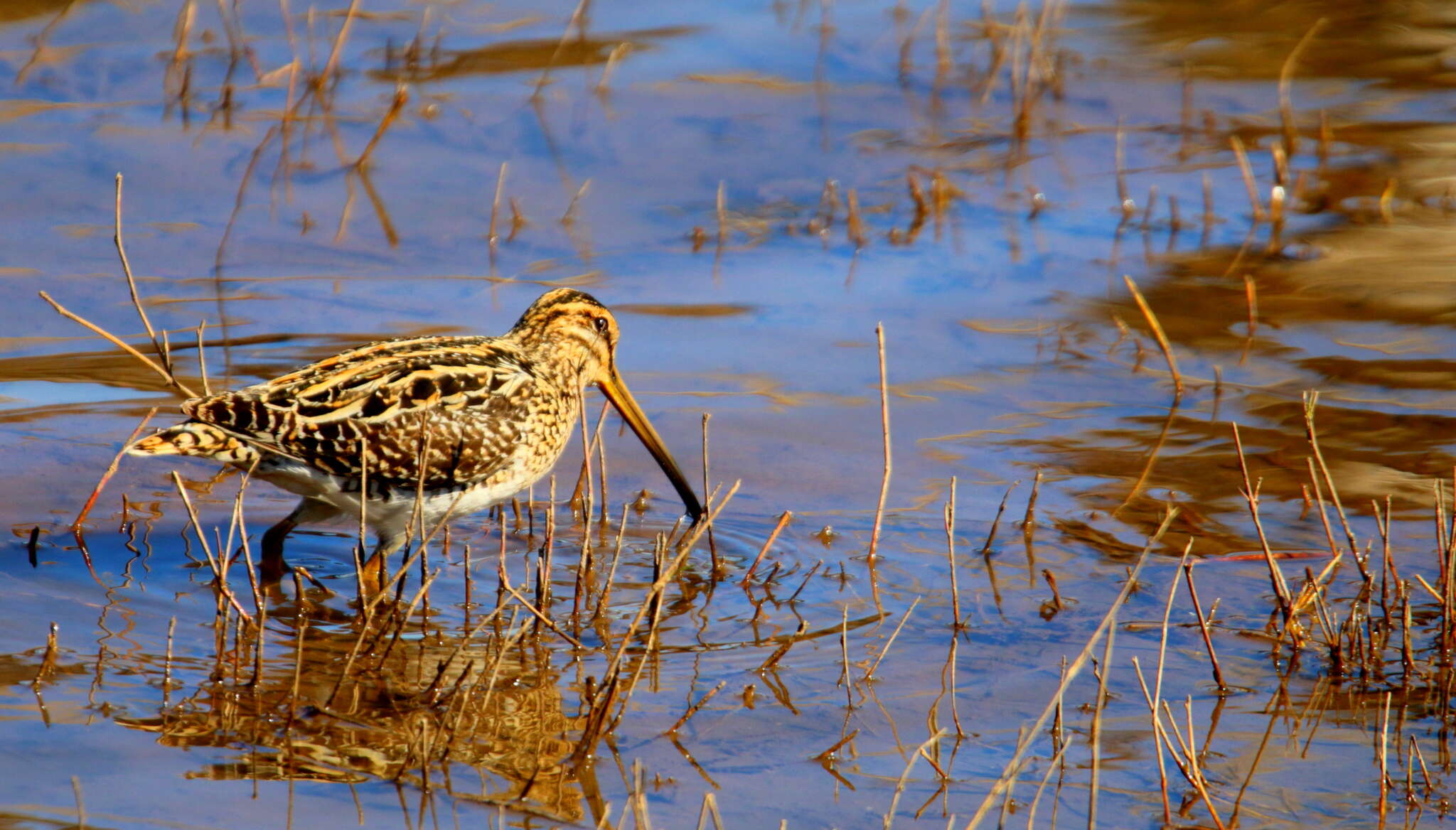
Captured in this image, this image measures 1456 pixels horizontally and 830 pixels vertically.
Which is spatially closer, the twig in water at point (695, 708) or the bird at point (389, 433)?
the twig in water at point (695, 708)

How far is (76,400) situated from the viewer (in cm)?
786

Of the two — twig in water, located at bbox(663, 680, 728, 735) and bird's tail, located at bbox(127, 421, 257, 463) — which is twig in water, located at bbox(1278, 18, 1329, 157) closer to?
twig in water, located at bbox(663, 680, 728, 735)

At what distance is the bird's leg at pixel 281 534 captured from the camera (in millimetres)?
6184

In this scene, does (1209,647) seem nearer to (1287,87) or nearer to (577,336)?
(577,336)

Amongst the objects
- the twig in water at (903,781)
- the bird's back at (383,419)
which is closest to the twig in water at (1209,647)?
the twig in water at (903,781)

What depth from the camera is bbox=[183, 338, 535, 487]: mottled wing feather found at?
5723mm

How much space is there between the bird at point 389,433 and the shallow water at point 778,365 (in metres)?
0.34

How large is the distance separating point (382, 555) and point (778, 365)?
3.06 m

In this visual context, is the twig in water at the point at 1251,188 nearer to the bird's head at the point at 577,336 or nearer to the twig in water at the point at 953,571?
the bird's head at the point at 577,336

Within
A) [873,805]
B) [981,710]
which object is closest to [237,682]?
[873,805]

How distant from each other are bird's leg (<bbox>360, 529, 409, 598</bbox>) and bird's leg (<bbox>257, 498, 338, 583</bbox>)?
0.66 feet

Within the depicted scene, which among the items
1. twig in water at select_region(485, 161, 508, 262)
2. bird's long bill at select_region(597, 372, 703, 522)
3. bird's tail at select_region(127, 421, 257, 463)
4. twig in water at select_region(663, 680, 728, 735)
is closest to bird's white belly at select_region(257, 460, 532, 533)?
bird's tail at select_region(127, 421, 257, 463)

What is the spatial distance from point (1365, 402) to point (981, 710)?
3912 mm

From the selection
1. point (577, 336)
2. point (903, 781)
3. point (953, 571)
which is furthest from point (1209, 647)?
point (577, 336)
